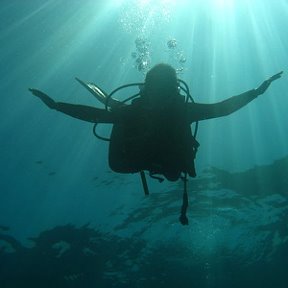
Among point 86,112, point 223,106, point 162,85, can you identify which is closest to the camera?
point 162,85

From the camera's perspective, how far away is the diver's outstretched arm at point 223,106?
16.7 feet

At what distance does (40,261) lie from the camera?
955 inches

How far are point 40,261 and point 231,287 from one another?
43.5 ft

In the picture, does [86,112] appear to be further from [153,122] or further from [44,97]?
[153,122]

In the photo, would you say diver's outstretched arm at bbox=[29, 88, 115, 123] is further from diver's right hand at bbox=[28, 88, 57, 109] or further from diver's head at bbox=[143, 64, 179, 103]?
diver's head at bbox=[143, 64, 179, 103]

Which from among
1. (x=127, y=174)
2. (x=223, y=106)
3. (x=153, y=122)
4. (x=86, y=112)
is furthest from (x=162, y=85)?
(x=127, y=174)

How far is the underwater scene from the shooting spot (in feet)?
40.3

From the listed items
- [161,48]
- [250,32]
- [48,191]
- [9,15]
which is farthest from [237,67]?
[48,191]

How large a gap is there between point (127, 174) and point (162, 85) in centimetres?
1389

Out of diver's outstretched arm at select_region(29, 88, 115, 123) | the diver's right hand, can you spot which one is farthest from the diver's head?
the diver's right hand

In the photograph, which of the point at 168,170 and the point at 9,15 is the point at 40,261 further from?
the point at 168,170

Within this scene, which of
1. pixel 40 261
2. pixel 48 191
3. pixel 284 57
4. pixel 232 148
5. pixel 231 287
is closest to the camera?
pixel 284 57

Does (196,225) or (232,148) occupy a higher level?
(232,148)

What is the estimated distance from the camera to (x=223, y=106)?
205 inches
